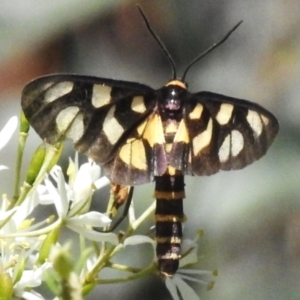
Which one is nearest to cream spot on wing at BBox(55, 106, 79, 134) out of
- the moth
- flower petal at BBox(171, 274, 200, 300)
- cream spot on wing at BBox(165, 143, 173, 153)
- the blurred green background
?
the moth

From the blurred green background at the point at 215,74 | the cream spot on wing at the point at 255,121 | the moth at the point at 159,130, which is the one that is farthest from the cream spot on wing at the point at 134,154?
the blurred green background at the point at 215,74

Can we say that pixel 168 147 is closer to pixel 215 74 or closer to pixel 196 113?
pixel 196 113

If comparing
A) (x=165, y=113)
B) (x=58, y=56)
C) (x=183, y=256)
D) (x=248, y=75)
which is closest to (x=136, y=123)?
(x=165, y=113)

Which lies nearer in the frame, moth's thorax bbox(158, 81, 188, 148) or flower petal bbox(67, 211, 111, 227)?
flower petal bbox(67, 211, 111, 227)

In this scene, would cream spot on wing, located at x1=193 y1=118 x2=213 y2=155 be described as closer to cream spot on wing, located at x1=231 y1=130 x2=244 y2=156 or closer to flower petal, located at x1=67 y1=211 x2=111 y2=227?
cream spot on wing, located at x1=231 y1=130 x2=244 y2=156

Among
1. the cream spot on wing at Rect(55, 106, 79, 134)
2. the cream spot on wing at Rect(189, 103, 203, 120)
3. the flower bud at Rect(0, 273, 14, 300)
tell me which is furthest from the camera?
the cream spot on wing at Rect(189, 103, 203, 120)

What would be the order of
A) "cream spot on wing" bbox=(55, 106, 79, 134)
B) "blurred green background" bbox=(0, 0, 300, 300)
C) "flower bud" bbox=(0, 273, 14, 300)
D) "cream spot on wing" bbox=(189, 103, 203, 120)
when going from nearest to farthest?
"flower bud" bbox=(0, 273, 14, 300), "cream spot on wing" bbox=(55, 106, 79, 134), "cream spot on wing" bbox=(189, 103, 203, 120), "blurred green background" bbox=(0, 0, 300, 300)

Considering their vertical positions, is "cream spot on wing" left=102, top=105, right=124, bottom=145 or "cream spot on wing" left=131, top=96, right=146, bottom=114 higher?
"cream spot on wing" left=131, top=96, right=146, bottom=114

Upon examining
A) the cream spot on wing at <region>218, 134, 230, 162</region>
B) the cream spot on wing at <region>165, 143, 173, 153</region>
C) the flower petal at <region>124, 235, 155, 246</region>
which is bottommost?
the flower petal at <region>124, 235, 155, 246</region>
